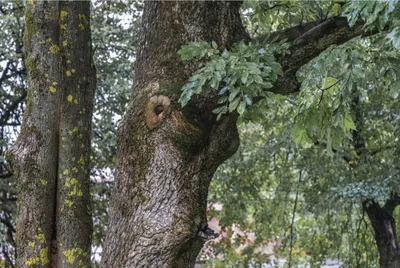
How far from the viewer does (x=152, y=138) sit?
187 centimetres

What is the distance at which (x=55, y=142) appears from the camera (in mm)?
2074

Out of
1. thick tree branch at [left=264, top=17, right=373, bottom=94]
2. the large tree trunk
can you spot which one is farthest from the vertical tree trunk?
A: the large tree trunk

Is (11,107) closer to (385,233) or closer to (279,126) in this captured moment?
(279,126)

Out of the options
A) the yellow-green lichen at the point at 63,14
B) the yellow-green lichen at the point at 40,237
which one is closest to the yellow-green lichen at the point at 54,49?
the yellow-green lichen at the point at 63,14

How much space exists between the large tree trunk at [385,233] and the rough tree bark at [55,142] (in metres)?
3.68

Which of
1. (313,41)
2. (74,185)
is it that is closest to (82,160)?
(74,185)

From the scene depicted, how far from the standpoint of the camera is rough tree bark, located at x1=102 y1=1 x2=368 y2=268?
1797 mm

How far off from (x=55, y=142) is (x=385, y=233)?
13.5 feet

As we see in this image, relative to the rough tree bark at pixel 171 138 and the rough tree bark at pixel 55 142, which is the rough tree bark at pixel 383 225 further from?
the rough tree bark at pixel 55 142

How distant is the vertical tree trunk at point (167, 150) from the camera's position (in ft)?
5.88

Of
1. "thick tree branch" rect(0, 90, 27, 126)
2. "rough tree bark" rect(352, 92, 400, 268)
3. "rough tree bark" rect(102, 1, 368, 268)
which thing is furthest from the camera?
"rough tree bark" rect(352, 92, 400, 268)

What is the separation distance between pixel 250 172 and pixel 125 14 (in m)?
2.33

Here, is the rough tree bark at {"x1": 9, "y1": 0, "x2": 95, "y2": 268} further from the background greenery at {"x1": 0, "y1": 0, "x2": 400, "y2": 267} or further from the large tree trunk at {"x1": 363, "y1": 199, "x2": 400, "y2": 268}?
the large tree trunk at {"x1": 363, "y1": 199, "x2": 400, "y2": 268}

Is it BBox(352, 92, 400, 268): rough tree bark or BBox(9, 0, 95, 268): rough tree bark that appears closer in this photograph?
BBox(9, 0, 95, 268): rough tree bark
